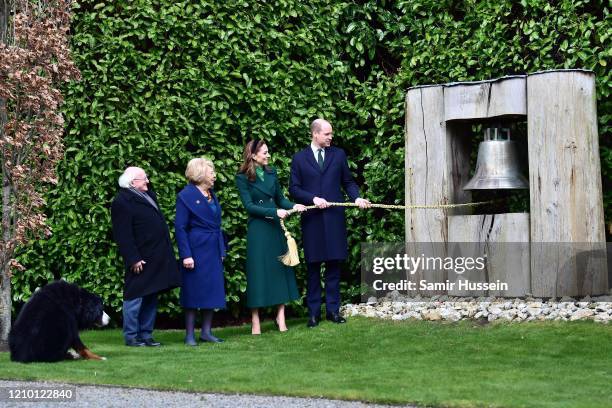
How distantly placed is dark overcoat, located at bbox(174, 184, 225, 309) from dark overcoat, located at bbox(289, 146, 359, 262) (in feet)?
3.18

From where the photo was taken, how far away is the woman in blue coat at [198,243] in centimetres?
981

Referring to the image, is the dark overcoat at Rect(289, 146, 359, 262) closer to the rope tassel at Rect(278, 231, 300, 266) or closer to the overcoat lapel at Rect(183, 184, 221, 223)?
the rope tassel at Rect(278, 231, 300, 266)

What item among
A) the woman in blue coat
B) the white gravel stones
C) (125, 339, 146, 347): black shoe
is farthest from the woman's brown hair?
(125, 339, 146, 347): black shoe

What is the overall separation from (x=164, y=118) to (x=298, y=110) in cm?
140

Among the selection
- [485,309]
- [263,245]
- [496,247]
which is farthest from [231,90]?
[485,309]

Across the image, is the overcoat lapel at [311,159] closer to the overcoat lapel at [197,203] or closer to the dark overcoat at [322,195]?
the dark overcoat at [322,195]

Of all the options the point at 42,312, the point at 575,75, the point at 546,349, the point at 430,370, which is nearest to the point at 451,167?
the point at 575,75

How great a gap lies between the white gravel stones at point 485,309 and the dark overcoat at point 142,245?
204 cm

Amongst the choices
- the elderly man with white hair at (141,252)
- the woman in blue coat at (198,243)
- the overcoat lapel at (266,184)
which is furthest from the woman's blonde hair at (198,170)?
the overcoat lapel at (266,184)

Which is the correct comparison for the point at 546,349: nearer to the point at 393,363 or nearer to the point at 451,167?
the point at 393,363

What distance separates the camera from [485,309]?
9.89 meters

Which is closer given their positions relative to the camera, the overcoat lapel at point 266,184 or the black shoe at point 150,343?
the black shoe at point 150,343

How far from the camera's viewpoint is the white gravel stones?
944 cm

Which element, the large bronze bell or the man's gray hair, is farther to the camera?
the large bronze bell
